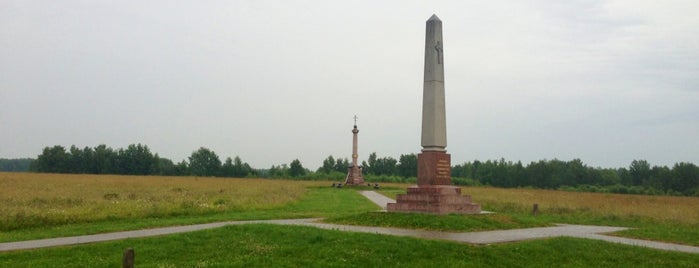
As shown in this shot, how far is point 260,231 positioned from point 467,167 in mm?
130087

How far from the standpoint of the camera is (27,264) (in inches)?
493

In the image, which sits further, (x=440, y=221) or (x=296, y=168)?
(x=296, y=168)

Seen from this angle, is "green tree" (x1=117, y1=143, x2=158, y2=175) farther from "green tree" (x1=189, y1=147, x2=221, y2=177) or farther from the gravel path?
the gravel path

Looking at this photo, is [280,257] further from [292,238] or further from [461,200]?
[461,200]

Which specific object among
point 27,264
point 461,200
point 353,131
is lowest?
point 27,264

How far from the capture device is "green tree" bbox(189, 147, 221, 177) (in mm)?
118375

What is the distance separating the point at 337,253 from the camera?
12.8 meters

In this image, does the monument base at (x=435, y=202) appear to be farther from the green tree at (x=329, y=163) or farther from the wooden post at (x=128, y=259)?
the green tree at (x=329, y=163)

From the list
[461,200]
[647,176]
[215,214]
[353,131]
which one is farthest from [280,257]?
[647,176]

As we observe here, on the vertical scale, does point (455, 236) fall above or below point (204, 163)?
below

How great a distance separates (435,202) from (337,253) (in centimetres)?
805

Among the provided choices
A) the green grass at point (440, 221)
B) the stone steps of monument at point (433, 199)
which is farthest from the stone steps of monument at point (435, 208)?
the green grass at point (440, 221)

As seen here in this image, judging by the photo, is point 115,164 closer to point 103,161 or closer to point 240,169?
point 103,161

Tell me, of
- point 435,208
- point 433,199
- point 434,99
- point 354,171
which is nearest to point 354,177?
point 354,171
